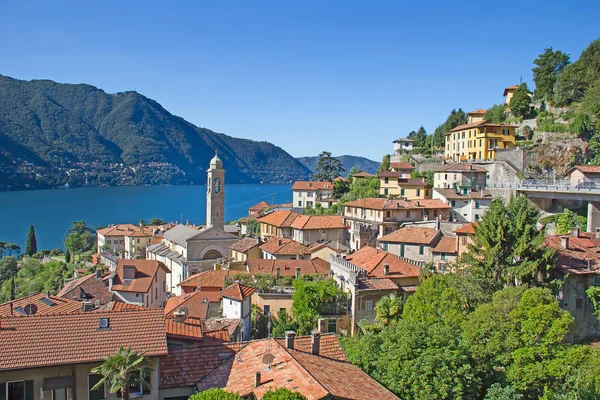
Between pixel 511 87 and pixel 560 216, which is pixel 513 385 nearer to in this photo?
pixel 560 216

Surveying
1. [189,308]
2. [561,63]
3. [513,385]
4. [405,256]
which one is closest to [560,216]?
[405,256]

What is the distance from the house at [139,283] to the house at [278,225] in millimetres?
13576

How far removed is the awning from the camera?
564 inches

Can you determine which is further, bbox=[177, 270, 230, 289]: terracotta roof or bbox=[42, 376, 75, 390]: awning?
bbox=[177, 270, 230, 289]: terracotta roof

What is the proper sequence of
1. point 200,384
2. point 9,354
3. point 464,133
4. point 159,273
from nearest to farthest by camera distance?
point 9,354
point 200,384
point 159,273
point 464,133

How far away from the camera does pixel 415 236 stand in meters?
39.3

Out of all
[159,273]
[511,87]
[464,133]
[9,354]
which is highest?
[511,87]

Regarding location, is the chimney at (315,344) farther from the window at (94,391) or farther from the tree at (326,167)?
→ the tree at (326,167)

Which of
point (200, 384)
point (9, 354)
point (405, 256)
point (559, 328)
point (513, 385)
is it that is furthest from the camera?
point (405, 256)

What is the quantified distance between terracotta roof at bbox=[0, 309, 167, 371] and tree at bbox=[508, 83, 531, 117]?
6096 cm

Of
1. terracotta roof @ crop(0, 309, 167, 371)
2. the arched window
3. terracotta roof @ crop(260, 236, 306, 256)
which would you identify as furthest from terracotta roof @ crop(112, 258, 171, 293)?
terracotta roof @ crop(0, 309, 167, 371)

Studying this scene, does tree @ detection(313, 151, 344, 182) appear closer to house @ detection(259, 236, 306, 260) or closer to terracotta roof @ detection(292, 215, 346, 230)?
terracotta roof @ detection(292, 215, 346, 230)

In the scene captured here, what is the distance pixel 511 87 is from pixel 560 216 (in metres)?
38.3

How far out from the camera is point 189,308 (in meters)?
30.7
